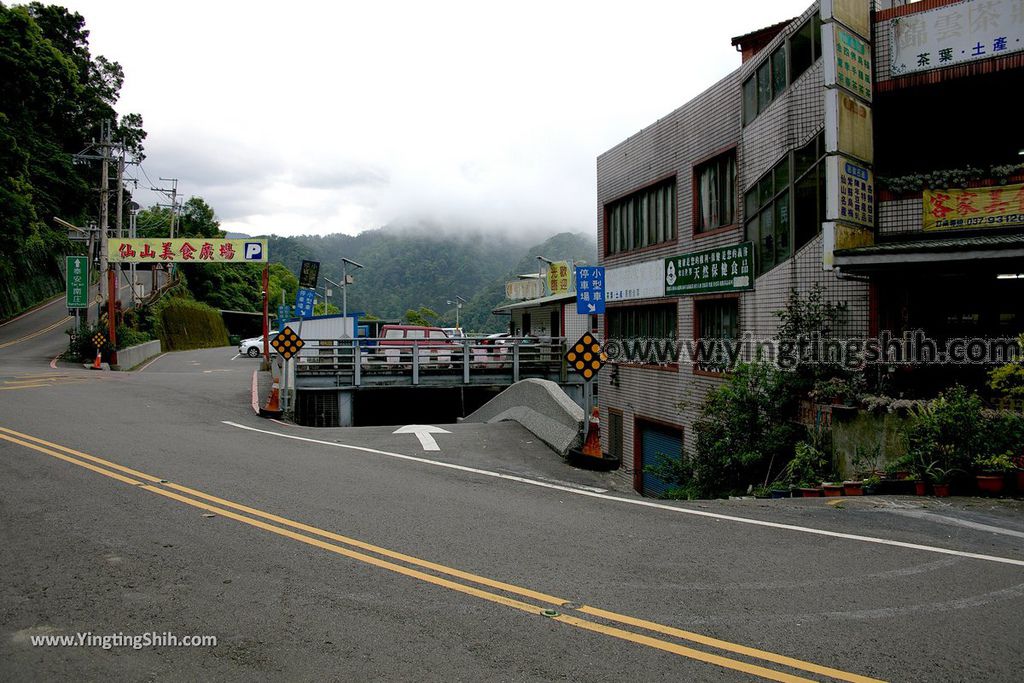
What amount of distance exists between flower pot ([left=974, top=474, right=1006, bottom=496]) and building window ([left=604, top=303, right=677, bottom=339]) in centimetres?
927

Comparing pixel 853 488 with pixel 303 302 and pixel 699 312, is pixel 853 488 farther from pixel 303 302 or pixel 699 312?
pixel 303 302

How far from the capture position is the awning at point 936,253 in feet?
34.8

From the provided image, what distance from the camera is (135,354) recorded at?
128 ft

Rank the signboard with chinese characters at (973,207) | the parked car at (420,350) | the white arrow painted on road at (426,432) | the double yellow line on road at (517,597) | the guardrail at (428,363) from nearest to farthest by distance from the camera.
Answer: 1. the double yellow line on road at (517,597)
2. the signboard with chinese characters at (973,207)
3. the white arrow painted on road at (426,432)
4. the guardrail at (428,363)
5. the parked car at (420,350)

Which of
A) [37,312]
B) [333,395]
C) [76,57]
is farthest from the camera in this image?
[76,57]

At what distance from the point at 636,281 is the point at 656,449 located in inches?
177

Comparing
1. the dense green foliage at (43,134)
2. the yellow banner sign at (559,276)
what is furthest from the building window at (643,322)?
the dense green foliage at (43,134)

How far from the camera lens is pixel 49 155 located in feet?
182

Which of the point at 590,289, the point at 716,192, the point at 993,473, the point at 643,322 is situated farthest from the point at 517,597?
the point at 643,322

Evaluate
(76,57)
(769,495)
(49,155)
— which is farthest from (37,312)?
(769,495)

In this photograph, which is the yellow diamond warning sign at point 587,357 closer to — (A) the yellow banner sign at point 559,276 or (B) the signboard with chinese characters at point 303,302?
(A) the yellow banner sign at point 559,276

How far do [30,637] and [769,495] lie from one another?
9507mm

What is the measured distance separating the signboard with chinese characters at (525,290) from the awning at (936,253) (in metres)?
30.0

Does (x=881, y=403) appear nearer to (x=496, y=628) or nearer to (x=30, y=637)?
(x=496, y=628)
